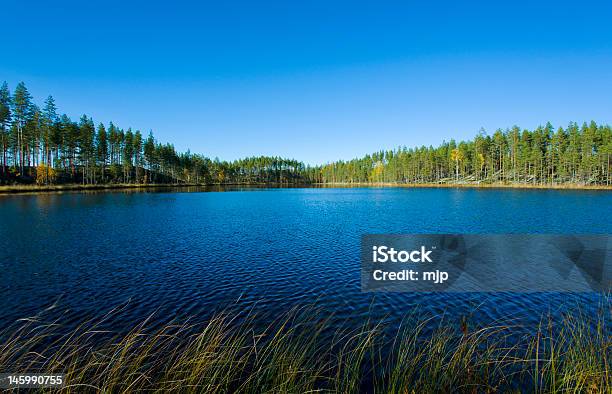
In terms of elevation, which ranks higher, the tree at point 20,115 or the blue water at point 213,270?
the tree at point 20,115

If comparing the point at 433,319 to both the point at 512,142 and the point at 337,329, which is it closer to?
the point at 337,329

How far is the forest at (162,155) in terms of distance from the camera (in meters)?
85.0

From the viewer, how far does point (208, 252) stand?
2525 cm

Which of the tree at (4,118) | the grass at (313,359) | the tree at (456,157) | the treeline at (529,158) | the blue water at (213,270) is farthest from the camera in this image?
the tree at (456,157)

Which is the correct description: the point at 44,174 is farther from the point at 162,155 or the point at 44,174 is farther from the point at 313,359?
the point at 313,359

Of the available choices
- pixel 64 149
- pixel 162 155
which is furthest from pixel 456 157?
pixel 64 149

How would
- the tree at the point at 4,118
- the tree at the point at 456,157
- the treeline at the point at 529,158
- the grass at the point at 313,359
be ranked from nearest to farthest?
1. the grass at the point at 313,359
2. the tree at the point at 4,118
3. the treeline at the point at 529,158
4. the tree at the point at 456,157

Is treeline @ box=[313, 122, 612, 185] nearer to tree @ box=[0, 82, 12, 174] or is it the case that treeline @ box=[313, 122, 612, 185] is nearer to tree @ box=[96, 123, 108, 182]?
tree @ box=[96, 123, 108, 182]

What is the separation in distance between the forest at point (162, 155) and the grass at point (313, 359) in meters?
101

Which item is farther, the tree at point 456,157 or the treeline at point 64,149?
the tree at point 456,157

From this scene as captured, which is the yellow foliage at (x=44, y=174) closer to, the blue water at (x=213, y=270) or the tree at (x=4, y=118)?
the tree at (x=4, y=118)

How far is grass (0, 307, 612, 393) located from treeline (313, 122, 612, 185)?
13285 cm

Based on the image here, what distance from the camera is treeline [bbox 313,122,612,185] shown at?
346 ft

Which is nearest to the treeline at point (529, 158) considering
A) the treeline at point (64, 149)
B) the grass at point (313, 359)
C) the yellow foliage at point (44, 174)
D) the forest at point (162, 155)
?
the forest at point (162, 155)
